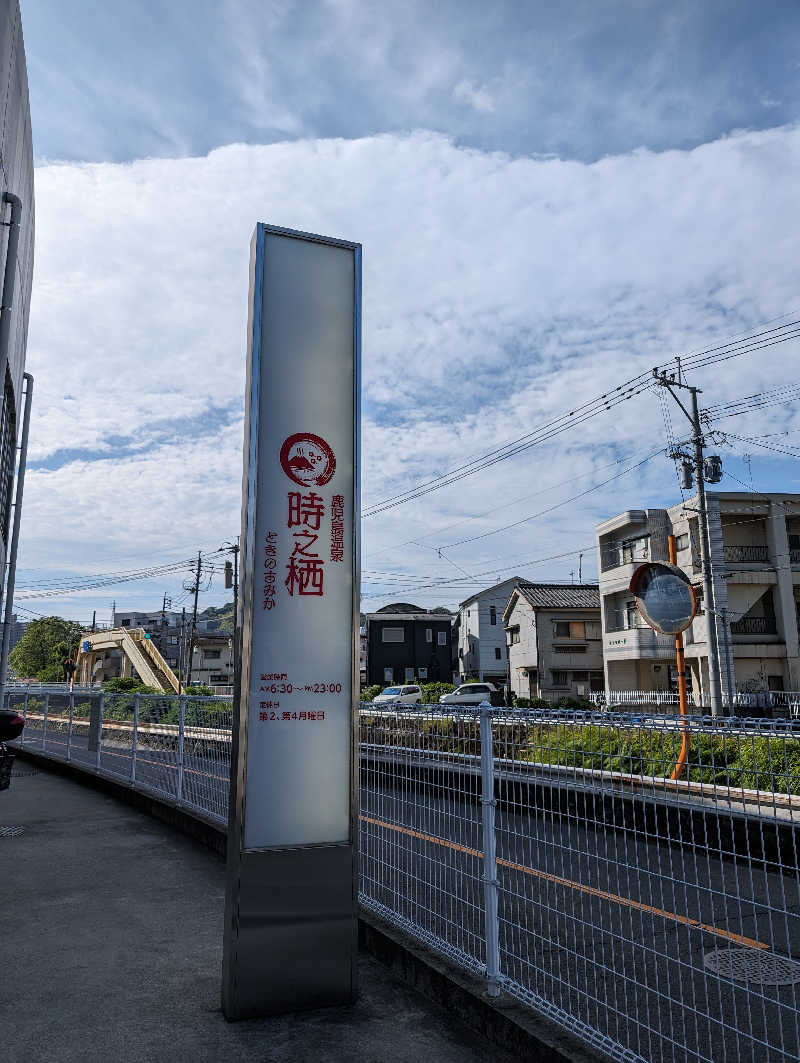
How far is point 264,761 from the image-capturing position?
12.6 ft

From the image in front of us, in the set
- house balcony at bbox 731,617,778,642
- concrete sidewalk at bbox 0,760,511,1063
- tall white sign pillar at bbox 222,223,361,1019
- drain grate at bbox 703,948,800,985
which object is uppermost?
house balcony at bbox 731,617,778,642

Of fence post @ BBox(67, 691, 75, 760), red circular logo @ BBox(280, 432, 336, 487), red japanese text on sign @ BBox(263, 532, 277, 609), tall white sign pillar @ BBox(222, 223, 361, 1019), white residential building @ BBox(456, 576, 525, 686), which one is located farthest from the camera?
white residential building @ BBox(456, 576, 525, 686)

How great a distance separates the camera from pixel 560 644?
4384cm

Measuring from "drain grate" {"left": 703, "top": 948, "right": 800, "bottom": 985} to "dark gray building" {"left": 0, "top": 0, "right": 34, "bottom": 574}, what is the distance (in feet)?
33.9

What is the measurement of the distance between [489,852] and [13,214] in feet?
35.2

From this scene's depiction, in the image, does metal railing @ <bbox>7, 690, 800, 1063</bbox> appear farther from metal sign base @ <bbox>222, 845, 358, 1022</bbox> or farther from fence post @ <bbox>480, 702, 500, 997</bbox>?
metal sign base @ <bbox>222, 845, 358, 1022</bbox>

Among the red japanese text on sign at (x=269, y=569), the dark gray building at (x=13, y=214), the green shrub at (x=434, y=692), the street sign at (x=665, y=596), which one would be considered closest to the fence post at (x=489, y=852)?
the red japanese text on sign at (x=269, y=569)

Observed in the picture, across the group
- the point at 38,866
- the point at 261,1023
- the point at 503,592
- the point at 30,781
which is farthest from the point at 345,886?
the point at 503,592

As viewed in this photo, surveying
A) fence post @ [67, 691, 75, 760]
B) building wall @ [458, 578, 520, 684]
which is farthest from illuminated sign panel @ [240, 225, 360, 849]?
building wall @ [458, 578, 520, 684]

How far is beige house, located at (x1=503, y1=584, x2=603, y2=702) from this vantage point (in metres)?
43.5

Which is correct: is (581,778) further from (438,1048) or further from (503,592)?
(503,592)

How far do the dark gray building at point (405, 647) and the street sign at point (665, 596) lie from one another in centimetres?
4622

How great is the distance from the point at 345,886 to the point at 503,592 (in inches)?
2127

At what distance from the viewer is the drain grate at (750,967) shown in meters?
3.80
